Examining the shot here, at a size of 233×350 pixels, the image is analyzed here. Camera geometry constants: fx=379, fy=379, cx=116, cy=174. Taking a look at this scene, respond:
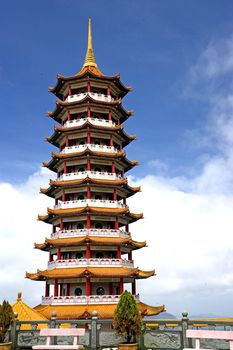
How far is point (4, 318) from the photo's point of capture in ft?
59.9

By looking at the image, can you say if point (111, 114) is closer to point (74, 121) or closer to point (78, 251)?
point (74, 121)

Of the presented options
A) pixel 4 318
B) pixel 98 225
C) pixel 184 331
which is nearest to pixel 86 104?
pixel 98 225

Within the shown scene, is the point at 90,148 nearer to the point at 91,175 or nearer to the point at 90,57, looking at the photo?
the point at 91,175

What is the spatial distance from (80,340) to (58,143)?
2538 cm

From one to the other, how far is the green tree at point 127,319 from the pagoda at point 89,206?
1115 centimetres

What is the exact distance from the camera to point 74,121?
38.7 meters

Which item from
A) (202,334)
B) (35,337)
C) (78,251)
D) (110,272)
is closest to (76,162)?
(78,251)

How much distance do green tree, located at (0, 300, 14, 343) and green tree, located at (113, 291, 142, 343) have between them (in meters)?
5.24

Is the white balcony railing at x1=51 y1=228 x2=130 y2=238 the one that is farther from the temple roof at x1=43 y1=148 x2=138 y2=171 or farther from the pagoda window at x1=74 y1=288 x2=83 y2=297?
the temple roof at x1=43 y1=148 x2=138 y2=171

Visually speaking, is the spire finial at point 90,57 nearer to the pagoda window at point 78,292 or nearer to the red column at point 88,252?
the red column at point 88,252

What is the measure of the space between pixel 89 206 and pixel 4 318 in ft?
54.7

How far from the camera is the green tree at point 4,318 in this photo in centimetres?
1817

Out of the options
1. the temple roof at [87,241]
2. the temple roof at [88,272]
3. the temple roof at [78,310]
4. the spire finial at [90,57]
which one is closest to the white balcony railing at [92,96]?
the spire finial at [90,57]

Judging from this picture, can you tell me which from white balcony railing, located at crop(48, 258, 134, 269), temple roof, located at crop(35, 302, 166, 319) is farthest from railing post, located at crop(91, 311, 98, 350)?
white balcony railing, located at crop(48, 258, 134, 269)
